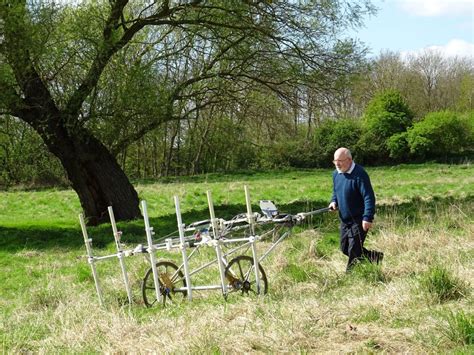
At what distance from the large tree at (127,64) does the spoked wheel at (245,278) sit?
28.1 ft

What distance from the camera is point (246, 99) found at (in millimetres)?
18828

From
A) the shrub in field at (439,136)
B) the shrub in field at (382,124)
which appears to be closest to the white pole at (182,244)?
the shrub in field at (439,136)

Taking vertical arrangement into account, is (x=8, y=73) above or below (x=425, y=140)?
above

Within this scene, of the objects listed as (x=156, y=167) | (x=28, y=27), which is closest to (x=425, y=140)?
(x=156, y=167)

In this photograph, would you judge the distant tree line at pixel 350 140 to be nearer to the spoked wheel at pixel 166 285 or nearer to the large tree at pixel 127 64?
the large tree at pixel 127 64

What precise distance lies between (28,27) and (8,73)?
3.80 feet

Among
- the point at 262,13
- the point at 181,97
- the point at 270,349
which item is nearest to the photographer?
the point at 270,349

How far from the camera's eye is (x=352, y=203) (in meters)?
8.01

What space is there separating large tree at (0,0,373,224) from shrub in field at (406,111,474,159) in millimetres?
26313

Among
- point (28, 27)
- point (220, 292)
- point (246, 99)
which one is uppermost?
point (28, 27)

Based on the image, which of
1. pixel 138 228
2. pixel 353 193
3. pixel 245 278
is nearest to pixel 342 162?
pixel 353 193

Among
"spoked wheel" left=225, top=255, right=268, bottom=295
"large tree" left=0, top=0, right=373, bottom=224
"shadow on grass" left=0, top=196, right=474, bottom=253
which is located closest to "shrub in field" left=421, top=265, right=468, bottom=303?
"spoked wheel" left=225, top=255, right=268, bottom=295

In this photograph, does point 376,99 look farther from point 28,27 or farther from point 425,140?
point 28,27

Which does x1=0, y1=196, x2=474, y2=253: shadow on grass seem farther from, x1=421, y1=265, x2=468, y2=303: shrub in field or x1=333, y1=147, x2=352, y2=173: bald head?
x1=421, y1=265, x2=468, y2=303: shrub in field
